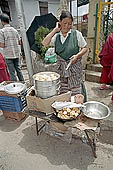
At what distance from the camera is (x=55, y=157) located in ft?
6.62

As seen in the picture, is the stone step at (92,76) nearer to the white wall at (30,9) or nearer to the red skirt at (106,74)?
the red skirt at (106,74)

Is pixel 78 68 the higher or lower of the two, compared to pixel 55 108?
higher

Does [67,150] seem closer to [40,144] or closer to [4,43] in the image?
[40,144]

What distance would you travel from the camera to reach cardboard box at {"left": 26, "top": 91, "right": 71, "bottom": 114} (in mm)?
1739

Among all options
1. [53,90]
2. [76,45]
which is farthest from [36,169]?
[76,45]

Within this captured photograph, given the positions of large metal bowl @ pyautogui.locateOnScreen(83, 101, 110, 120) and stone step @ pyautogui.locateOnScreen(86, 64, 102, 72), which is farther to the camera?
stone step @ pyautogui.locateOnScreen(86, 64, 102, 72)

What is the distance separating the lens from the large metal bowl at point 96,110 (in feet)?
5.56

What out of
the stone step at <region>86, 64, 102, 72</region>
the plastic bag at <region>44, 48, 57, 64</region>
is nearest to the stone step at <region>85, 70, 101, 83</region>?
the stone step at <region>86, 64, 102, 72</region>

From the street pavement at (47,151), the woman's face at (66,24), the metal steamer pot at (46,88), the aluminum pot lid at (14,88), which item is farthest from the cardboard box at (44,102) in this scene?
the woman's face at (66,24)

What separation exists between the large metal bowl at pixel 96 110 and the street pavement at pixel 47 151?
2.33 feet

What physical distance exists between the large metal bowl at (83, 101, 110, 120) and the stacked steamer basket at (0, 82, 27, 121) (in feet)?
3.92

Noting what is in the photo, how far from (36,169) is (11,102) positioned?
3.88ft

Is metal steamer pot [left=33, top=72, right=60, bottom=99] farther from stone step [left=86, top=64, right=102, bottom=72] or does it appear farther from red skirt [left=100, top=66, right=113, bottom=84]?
stone step [left=86, top=64, right=102, bottom=72]

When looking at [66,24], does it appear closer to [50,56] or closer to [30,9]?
[50,56]
